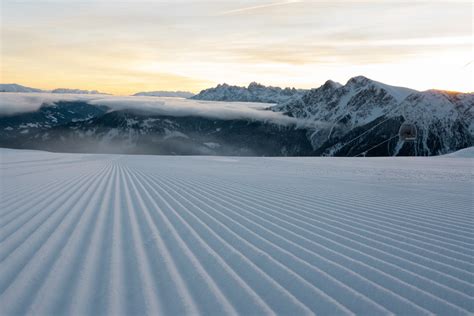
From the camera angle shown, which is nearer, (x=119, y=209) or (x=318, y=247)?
(x=318, y=247)

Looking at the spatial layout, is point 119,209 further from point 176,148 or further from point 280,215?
point 176,148

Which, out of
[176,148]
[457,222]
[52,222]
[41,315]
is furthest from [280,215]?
[176,148]

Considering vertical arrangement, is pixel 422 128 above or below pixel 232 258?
above

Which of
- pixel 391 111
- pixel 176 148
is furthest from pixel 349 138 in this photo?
pixel 176 148

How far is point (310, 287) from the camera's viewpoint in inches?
139

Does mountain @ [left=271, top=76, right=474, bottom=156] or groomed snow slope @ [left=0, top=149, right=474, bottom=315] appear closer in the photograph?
groomed snow slope @ [left=0, top=149, right=474, bottom=315]

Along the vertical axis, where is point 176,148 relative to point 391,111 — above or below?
below

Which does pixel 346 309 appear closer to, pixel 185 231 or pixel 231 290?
pixel 231 290

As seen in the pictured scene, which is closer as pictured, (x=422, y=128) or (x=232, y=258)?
(x=232, y=258)

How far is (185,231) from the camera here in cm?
544

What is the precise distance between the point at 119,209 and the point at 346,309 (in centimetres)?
471

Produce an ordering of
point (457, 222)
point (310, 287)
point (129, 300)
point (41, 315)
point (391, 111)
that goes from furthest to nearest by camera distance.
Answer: point (391, 111) < point (457, 222) < point (310, 287) < point (129, 300) < point (41, 315)

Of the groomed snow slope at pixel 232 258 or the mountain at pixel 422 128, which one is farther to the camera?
the mountain at pixel 422 128

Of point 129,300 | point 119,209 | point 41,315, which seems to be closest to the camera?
point 41,315
